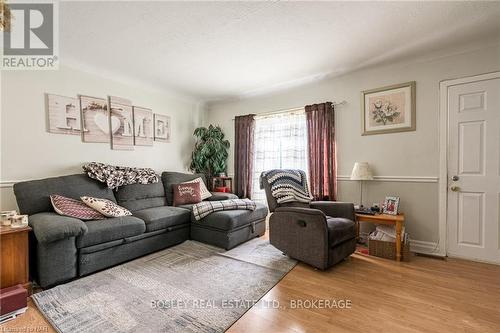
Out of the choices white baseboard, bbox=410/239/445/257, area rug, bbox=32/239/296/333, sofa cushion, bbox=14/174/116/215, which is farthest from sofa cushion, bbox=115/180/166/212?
white baseboard, bbox=410/239/445/257

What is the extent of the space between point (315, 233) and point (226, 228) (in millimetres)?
1054

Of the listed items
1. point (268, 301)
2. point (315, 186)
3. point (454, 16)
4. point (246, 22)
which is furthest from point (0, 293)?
point (454, 16)

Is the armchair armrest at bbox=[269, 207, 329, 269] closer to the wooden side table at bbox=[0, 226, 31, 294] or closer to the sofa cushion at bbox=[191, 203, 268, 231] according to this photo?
the sofa cushion at bbox=[191, 203, 268, 231]

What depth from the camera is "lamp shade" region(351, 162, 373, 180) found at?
9.59ft

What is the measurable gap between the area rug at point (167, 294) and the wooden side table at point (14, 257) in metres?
0.21

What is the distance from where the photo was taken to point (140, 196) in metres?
3.20

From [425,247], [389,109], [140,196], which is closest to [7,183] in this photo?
[140,196]

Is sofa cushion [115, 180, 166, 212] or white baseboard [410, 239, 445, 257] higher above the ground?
sofa cushion [115, 180, 166, 212]

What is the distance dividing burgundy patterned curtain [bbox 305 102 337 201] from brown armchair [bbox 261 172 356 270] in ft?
1.91

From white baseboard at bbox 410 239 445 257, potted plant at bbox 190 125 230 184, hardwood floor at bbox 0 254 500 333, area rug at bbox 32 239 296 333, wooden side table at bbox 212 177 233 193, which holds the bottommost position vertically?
hardwood floor at bbox 0 254 500 333

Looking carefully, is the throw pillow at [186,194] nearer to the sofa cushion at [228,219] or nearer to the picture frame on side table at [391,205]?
the sofa cushion at [228,219]

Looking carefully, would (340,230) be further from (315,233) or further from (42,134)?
(42,134)

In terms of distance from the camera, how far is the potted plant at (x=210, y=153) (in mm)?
4262

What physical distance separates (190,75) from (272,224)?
238 centimetres
